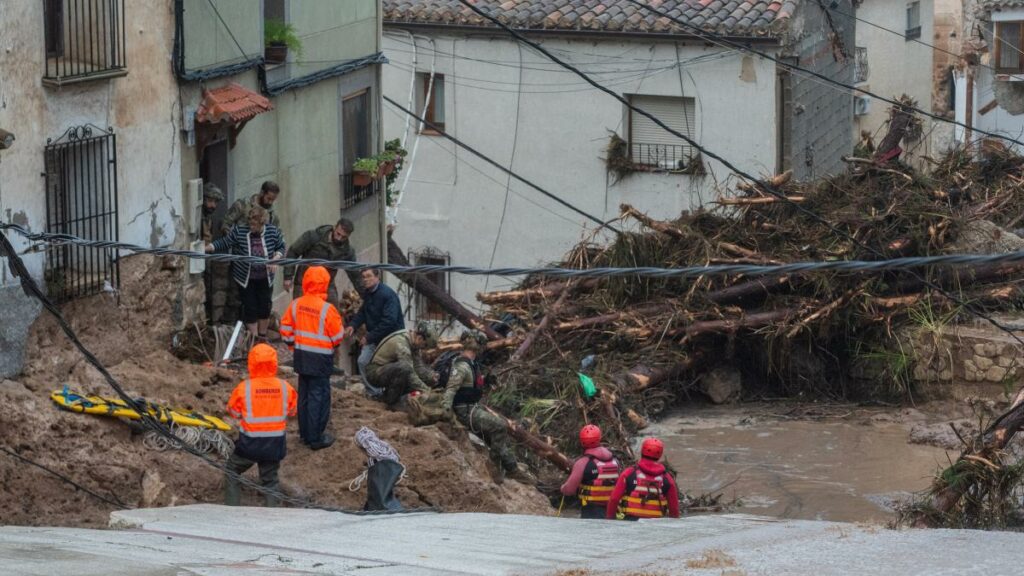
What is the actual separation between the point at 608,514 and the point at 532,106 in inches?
595

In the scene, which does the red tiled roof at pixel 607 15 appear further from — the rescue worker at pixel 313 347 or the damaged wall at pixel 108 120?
the rescue worker at pixel 313 347

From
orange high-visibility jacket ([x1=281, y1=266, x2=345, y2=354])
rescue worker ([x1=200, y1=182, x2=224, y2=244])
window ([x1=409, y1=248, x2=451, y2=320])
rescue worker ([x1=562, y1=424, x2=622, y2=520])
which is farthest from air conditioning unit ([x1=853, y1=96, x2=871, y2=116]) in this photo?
rescue worker ([x1=562, y1=424, x2=622, y2=520])

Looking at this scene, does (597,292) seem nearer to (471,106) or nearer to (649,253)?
(649,253)

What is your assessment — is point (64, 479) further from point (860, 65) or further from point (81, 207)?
point (860, 65)

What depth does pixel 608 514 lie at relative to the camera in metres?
11.0

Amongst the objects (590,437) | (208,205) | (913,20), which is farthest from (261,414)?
(913,20)

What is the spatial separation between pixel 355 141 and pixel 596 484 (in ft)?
33.5

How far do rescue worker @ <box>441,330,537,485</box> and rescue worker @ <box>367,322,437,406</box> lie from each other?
298mm

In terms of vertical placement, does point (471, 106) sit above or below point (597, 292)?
above

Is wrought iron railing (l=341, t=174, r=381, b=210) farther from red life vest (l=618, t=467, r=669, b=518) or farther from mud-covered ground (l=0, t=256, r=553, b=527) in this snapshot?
red life vest (l=618, t=467, r=669, b=518)

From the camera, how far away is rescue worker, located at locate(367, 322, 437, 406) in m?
14.1

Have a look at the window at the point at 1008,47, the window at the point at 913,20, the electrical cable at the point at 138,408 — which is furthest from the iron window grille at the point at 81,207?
the window at the point at 1008,47

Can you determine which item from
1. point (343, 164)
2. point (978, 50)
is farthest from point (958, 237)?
point (978, 50)

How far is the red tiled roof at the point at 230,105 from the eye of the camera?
48.4ft
